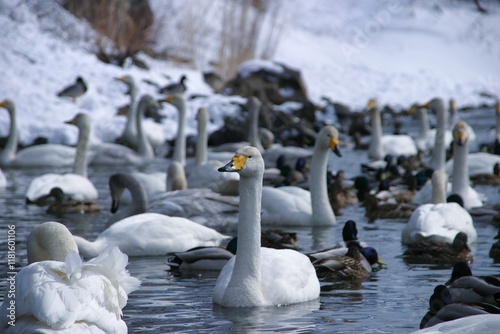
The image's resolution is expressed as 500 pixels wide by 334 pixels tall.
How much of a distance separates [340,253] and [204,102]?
17.1 metres

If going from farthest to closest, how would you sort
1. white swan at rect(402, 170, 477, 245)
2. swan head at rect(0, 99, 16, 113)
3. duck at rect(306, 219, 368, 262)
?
swan head at rect(0, 99, 16, 113), white swan at rect(402, 170, 477, 245), duck at rect(306, 219, 368, 262)

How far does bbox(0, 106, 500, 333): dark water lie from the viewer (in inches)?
262

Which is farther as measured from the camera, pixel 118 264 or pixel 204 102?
pixel 204 102

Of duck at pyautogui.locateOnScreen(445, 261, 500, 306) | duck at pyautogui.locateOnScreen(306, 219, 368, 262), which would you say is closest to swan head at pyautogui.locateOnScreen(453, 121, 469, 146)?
duck at pyautogui.locateOnScreen(306, 219, 368, 262)

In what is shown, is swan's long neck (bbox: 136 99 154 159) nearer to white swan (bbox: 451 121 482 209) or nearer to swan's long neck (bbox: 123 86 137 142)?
swan's long neck (bbox: 123 86 137 142)

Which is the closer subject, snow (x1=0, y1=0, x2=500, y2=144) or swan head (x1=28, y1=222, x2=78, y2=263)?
swan head (x1=28, y1=222, x2=78, y2=263)

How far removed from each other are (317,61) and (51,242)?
3066cm

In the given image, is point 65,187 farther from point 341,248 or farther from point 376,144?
point 376,144

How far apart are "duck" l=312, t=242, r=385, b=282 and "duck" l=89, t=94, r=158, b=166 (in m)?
11.6

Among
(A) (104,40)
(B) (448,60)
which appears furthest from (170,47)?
(B) (448,60)

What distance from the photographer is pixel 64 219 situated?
12.4 metres

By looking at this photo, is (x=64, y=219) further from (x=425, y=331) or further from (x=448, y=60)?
(x=448, y=60)

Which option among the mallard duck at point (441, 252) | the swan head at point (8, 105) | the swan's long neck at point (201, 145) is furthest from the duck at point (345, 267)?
the swan head at point (8, 105)

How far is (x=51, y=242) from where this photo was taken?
6.17 metres
